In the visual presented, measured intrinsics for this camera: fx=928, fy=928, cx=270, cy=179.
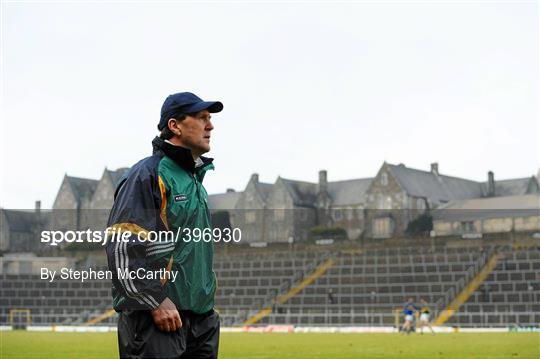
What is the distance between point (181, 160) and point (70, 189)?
116846 mm

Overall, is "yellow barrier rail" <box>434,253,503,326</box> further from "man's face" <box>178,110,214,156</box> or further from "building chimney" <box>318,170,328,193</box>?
"building chimney" <box>318,170,328,193</box>

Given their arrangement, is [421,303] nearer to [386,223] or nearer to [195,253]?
[195,253]

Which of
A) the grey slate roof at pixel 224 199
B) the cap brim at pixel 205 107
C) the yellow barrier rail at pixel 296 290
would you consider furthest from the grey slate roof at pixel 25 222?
the grey slate roof at pixel 224 199

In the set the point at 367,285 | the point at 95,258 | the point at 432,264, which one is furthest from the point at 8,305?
the point at 95,258

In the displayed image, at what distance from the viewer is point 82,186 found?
12119cm

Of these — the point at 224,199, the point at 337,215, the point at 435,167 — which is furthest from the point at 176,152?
the point at 224,199

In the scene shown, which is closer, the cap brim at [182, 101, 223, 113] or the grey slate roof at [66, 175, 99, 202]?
the cap brim at [182, 101, 223, 113]

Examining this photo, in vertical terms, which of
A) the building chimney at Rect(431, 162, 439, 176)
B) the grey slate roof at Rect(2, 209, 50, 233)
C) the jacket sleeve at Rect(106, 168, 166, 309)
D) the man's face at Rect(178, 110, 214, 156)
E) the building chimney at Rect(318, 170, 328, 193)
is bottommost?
the jacket sleeve at Rect(106, 168, 166, 309)

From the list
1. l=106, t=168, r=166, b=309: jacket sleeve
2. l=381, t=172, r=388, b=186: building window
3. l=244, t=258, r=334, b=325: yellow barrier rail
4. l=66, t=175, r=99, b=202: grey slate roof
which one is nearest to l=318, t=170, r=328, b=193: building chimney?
l=381, t=172, r=388, b=186: building window

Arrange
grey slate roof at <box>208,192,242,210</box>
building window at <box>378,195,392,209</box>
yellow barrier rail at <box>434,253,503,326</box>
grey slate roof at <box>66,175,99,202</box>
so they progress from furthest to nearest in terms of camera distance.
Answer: grey slate roof at <box>208,192,242,210</box> → grey slate roof at <box>66,175,99,202</box> → building window at <box>378,195,392,209</box> → yellow barrier rail at <box>434,253,503,326</box>

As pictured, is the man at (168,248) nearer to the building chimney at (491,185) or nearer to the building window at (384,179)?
the building window at (384,179)

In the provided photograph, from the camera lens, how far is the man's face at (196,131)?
5488 millimetres

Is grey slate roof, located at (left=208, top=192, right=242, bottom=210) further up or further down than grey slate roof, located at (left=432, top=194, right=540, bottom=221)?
further up

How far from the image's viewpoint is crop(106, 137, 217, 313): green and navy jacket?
5.06 metres
